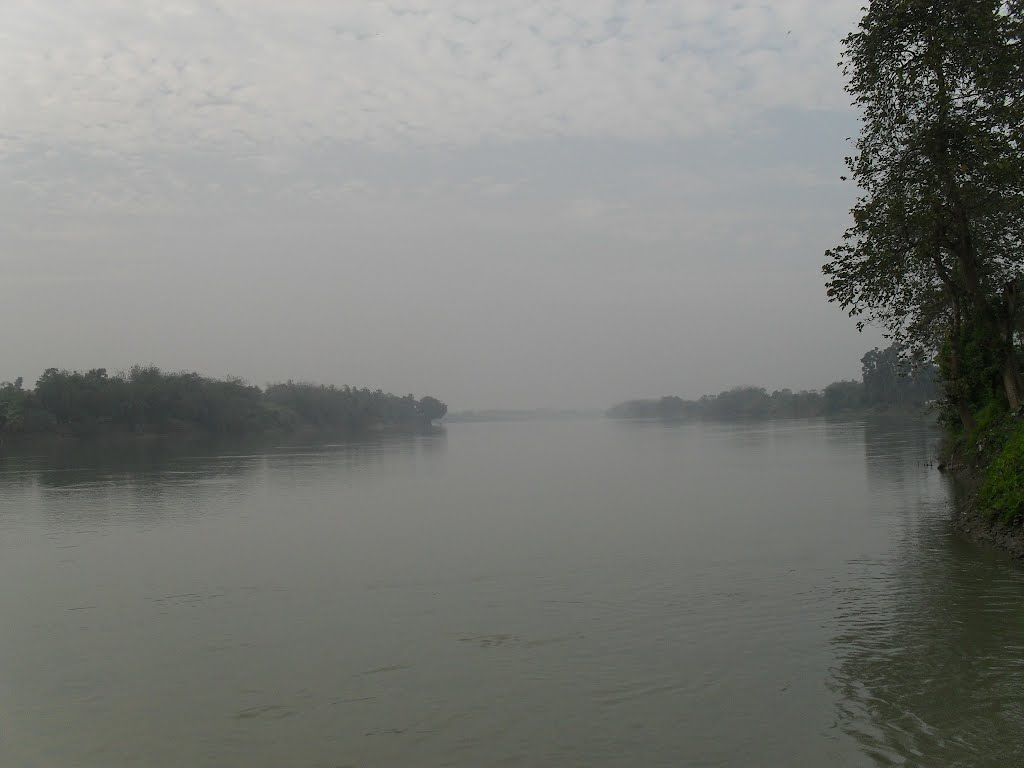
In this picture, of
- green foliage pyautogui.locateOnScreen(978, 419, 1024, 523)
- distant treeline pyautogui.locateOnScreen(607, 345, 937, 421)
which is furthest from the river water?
distant treeline pyautogui.locateOnScreen(607, 345, 937, 421)

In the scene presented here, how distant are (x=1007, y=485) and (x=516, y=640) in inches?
324

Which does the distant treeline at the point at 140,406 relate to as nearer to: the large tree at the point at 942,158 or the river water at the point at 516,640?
the river water at the point at 516,640

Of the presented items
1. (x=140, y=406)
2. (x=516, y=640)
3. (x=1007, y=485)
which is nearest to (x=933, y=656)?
(x=516, y=640)

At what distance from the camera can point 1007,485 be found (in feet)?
41.0

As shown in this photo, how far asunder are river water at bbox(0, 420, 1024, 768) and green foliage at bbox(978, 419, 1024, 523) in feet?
2.72

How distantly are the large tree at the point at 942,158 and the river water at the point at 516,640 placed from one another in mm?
4794

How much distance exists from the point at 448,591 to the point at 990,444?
38.0 ft

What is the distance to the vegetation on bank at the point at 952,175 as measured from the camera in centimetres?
1442

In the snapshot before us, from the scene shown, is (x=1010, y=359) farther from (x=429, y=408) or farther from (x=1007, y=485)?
(x=429, y=408)

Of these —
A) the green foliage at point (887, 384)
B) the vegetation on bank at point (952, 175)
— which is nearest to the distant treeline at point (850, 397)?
the green foliage at point (887, 384)

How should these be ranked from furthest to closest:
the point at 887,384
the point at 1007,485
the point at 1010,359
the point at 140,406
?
1. the point at 887,384
2. the point at 140,406
3. the point at 1010,359
4. the point at 1007,485

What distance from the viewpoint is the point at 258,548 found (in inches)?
617

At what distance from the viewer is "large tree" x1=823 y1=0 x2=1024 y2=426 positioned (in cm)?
1458

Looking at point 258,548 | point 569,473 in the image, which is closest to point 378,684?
point 258,548
